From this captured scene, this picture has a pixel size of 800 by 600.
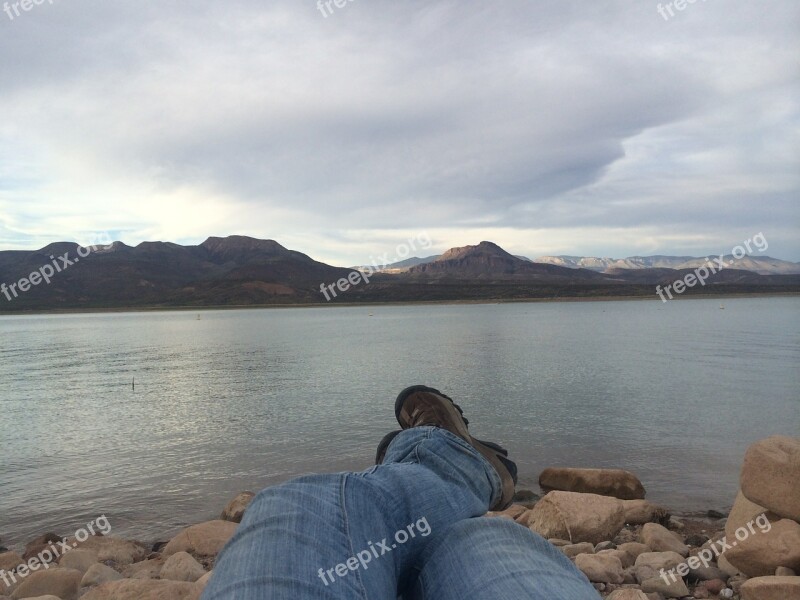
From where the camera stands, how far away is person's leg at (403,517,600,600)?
5.63 ft

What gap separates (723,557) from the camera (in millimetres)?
5531

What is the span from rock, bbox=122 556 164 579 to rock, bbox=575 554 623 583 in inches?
181

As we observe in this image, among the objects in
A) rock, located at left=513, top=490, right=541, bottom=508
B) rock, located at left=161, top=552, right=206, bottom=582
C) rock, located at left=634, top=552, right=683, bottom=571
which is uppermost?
rock, located at left=161, top=552, right=206, bottom=582

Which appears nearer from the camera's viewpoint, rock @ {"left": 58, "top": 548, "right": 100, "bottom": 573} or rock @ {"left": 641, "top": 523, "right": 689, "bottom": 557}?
rock @ {"left": 641, "top": 523, "right": 689, "bottom": 557}

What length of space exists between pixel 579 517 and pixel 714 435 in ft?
33.0

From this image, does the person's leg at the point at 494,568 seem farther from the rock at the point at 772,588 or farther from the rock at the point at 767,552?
the rock at the point at 767,552

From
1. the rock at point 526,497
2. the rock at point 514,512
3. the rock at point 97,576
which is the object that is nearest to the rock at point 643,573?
the rock at point 514,512

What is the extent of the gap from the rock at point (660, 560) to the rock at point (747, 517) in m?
0.81

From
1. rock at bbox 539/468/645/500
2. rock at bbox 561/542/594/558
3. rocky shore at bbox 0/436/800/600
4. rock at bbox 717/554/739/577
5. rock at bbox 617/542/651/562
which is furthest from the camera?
rock at bbox 539/468/645/500

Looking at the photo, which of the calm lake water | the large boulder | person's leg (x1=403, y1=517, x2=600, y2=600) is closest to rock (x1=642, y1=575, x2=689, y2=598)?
the large boulder

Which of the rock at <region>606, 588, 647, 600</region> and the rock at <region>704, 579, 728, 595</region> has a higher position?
the rock at <region>606, 588, 647, 600</region>

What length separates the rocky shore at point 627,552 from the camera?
15.5 ft

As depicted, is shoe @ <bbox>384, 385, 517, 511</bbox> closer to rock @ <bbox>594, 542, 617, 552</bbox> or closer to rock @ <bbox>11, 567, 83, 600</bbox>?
rock @ <bbox>594, 542, 617, 552</bbox>

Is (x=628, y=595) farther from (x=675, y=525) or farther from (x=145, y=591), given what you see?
(x=675, y=525)
